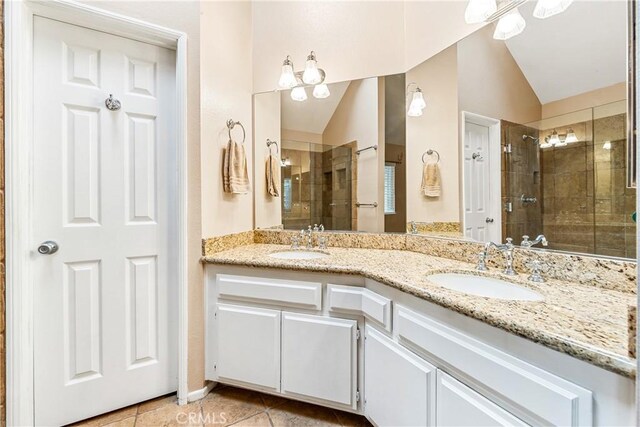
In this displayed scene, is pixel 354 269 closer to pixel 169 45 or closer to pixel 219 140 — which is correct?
pixel 219 140

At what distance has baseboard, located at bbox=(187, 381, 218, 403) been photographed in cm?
157

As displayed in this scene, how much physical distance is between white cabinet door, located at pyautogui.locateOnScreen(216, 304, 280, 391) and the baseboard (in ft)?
0.43

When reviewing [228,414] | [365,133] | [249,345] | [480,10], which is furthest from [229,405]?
[480,10]

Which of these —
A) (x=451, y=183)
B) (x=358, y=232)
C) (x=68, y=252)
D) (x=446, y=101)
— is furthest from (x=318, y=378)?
(x=446, y=101)

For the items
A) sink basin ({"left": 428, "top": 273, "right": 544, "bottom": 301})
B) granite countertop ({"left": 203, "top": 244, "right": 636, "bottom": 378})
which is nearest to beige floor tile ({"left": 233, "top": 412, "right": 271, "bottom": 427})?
granite countertop ({"left": 203, "top": 244, "right": 636, "bottom": 378})

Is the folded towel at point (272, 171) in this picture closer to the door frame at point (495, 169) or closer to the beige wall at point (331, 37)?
the beige wall at point (331, 37)

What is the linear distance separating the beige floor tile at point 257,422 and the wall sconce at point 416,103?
196cm

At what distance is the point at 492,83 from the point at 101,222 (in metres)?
2.12

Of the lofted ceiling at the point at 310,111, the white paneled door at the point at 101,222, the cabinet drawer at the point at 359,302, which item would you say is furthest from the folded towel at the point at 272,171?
the cabinet drawer at the point at 359,302

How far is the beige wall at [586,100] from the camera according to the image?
0.96 meters

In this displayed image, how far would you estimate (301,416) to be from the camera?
1484 millimetres

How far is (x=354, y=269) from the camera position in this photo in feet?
4.31

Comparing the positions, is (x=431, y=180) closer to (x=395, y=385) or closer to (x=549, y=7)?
(x=549, y=7)

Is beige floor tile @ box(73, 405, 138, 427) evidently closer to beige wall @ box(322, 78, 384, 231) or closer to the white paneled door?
the white paneled door
